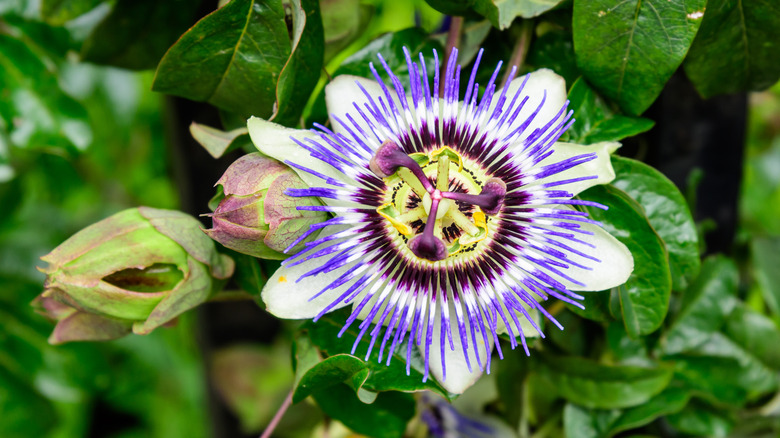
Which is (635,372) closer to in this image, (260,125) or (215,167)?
(260,125)

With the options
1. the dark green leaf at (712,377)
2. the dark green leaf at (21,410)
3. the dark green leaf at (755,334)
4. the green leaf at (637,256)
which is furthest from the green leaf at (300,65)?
Answer: the dark green leaf at (21,410)

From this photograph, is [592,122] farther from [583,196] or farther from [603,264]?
[603,264]

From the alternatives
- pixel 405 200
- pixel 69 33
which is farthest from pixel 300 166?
pixel 69 33

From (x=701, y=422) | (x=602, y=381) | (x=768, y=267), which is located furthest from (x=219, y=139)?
(x=768, y=267)

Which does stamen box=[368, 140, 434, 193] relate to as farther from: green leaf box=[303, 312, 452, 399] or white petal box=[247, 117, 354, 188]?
green leaf box=[303, 312, 452, 399]

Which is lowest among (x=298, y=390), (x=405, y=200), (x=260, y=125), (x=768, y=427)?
(x=768, y=427)

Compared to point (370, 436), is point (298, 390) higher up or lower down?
higher up

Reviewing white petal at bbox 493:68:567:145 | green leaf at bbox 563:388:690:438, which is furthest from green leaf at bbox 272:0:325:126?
green leaf at bbox 563:388:690:438

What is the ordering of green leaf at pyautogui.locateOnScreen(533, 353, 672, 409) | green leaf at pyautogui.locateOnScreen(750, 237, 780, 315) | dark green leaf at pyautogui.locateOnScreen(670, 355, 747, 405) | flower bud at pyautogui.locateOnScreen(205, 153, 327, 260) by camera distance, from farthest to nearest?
green leaf at pyautogui.locateOnScreen(750, 237, 780, 315) < dark green leaf at pyautogui.locateOnScreen(670, 355, 747, 405) < green leaf at pyautogui.locateOnScreen(533, 353, 672, 409) < flower bud at pyautogui.locateOnScreen(205, 153, 327, 260)
